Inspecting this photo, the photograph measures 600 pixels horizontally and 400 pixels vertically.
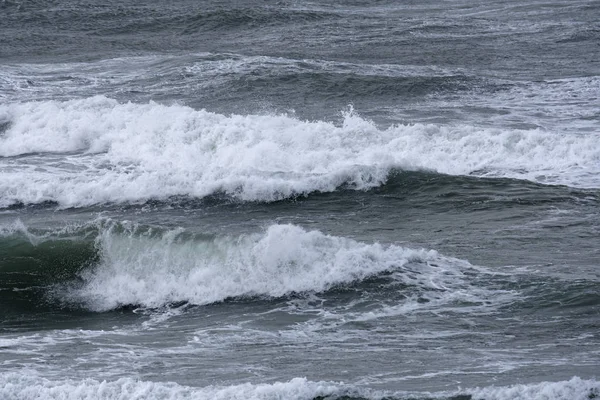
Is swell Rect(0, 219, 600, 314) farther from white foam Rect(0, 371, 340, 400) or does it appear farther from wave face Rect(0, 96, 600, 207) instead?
white foam Rect(0, 371, 340, 400)

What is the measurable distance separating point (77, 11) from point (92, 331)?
84.8 ft

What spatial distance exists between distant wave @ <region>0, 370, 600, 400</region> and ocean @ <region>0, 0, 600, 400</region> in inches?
1.2

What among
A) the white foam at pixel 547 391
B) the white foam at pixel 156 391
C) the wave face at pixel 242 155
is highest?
the wave face at pixel 242 155

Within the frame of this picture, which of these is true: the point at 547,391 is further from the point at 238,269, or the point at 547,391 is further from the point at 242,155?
the point at 242,155

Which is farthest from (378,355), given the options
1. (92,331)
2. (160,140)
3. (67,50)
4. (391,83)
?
(67,50)

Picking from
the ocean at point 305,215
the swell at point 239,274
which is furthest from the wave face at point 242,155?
the swell at point 239,274

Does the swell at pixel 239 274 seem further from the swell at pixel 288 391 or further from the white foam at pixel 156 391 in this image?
the white foam at pixel 156 391

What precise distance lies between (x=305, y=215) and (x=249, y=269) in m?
3.14

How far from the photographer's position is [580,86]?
2556 cm

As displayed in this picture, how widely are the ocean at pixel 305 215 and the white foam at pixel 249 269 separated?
0.13 feet

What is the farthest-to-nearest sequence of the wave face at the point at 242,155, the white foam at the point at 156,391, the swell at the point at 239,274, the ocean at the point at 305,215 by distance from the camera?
the wave face at the point at 242,155 → the swell at the point at 239,274 → the ocean at the point at 305,215 → the white foam at the point at 156,391

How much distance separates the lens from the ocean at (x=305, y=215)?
11859mm

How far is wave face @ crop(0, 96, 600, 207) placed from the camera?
Answer: 19.5 metres

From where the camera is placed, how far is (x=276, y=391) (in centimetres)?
1074
